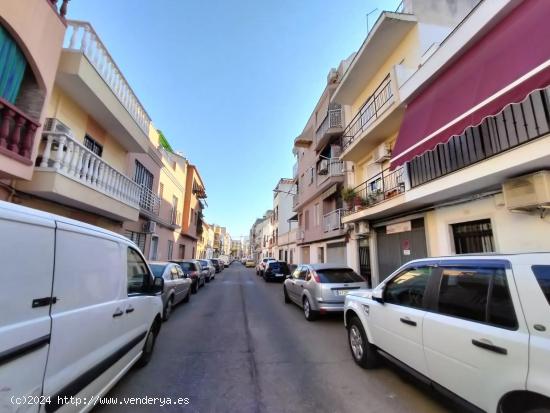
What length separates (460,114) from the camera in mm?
5660

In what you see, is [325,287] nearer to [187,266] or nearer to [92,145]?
[187,266]

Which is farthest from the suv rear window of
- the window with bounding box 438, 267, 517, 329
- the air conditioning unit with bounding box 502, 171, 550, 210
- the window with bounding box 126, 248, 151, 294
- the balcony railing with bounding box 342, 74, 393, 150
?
the balcony railing with bounding box 342, 74, 393, 150

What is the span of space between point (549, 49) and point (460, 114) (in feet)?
5.30

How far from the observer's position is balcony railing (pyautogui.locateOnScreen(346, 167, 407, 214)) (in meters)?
9.58

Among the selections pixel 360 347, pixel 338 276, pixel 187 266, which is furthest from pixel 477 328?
pixel 187 266

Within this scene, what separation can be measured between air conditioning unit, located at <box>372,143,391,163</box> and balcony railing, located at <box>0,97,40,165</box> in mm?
10783

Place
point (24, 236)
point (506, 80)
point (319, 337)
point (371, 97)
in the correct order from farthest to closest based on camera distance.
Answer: point (371, 97) → point (319, 337) → point (506, 80) → point (24, 236)

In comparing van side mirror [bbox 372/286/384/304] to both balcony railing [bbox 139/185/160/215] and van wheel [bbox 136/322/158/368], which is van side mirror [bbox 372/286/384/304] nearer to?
van wheel [bbox 136/322/158/368]

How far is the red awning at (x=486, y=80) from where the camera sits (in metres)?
4.44

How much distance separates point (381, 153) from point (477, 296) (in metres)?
9.56

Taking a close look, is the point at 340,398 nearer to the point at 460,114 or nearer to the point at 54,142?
the point at 460,114

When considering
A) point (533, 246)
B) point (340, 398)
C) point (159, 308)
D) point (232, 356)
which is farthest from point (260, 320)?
point (533, 246)

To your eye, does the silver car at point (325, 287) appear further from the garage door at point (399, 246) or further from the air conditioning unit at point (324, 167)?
the air conditioning unit at point (324, 167)

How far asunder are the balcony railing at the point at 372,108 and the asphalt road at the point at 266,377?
27.8ft
